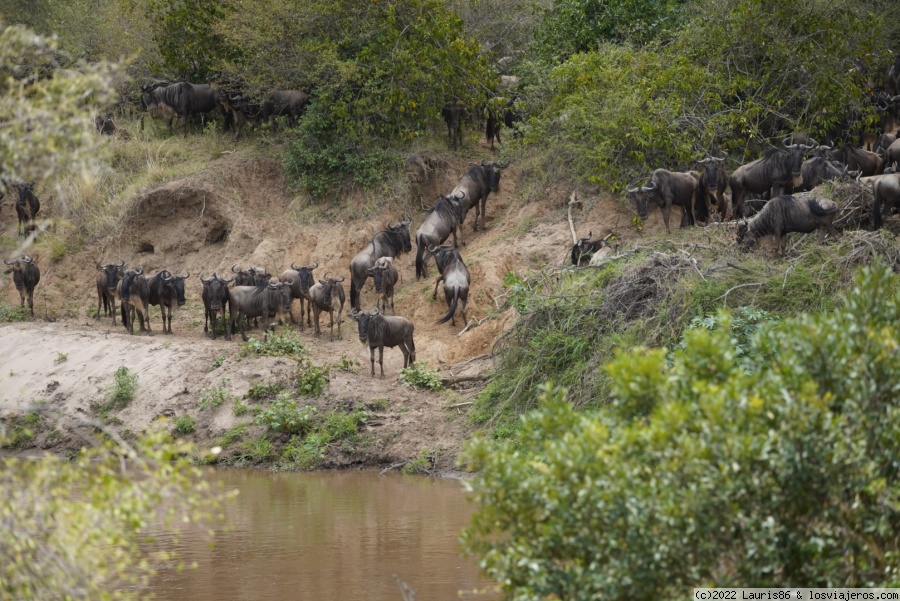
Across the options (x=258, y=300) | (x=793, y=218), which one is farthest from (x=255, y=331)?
A: (x=793, y=218)

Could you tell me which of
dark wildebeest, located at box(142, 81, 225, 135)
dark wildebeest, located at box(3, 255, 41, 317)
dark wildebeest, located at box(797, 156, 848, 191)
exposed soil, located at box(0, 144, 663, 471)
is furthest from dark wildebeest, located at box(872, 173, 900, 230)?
dark wildebeest, located at box(142, 81, 225, 135)

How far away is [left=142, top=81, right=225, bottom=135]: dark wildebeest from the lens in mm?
28250

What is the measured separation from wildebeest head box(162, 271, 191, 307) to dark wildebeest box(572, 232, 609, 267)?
26.9ft

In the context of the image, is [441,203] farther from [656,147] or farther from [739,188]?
[739,188]

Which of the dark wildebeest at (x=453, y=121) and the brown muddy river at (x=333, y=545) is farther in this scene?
the dark wildebeest at (x=453, y=121)

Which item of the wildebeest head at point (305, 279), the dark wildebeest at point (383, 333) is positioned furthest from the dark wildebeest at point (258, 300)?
the dark wildebeest at point (383, 333)

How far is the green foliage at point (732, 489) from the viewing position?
6504mm

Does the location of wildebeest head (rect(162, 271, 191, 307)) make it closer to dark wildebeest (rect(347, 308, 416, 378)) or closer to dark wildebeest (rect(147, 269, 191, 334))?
dark wildebeest (rect(147, 269, 191, 334))

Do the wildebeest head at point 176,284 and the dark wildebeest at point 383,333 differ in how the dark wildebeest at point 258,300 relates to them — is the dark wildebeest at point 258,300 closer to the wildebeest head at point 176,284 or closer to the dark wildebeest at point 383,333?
the wildebeest head at point 176,284

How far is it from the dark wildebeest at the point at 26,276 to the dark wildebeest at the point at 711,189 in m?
13.9

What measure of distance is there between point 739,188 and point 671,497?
47.1 ft

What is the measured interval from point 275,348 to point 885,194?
10.3 metres

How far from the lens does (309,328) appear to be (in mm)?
22734

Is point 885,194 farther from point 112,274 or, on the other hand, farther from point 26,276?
point 26,276
